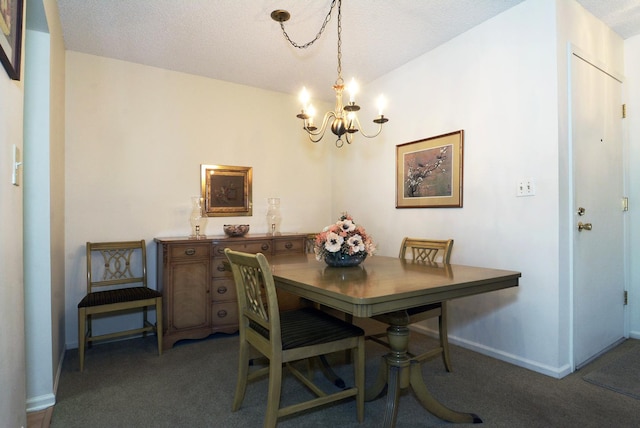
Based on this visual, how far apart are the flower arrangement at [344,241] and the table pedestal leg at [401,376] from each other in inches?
17.0

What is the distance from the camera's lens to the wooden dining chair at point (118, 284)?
106 inches

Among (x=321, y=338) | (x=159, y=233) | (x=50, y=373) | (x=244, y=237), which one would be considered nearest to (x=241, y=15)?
(x=244, y=237)

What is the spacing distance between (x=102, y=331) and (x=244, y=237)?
149cm

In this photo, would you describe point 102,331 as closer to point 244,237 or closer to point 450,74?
point 244,237

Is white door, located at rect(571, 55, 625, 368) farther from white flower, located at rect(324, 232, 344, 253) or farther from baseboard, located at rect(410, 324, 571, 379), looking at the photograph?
white flower, located at rect(324, 232, 344, 253)

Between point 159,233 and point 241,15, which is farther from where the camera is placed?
point 159,233

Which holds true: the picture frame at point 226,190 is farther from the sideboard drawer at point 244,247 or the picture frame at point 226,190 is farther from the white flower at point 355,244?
the white flower at point 355,244

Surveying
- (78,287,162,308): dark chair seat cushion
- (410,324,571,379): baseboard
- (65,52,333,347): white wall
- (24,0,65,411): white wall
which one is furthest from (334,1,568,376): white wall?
(24,0,65,411): white wall

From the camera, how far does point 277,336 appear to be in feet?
A: 5.28

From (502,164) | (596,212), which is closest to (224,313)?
(502,164)

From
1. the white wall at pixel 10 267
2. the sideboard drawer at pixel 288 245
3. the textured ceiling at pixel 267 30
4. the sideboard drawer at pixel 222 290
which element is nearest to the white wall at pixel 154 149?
the textured ceiling at pixel 267 30

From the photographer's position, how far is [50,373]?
201 cm

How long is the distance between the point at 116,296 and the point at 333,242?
1.88 meters

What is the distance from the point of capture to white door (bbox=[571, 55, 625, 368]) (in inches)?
97.3
